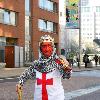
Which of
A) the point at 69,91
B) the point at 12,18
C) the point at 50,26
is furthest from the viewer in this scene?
the point at 50,26

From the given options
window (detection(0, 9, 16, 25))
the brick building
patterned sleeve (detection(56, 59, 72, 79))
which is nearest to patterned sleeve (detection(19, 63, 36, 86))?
patterned sleeve (detection(56, 59, 72, 79))

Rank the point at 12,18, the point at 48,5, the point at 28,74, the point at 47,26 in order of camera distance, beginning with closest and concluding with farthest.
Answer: the point at 28,74 < the point at 12,18 < the point at 47,26 < the point at 48,5

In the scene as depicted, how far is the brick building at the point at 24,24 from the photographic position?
→ 172ft

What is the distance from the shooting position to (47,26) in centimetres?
6731

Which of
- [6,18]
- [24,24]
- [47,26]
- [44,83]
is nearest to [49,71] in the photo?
Answer: [44,83]

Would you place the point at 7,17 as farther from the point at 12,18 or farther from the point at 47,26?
the point at 47,26

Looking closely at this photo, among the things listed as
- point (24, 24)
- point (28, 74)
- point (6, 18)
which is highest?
point (6, 18)

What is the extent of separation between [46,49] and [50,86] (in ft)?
1.50

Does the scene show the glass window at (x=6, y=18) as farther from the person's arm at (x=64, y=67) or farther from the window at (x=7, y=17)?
the person's arm at (x=64, y=67)

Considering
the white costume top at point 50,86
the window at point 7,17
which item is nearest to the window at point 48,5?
the window at point 7,17

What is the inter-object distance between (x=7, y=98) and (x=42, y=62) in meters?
9.14

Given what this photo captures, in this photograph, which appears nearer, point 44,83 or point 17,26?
point 44,83

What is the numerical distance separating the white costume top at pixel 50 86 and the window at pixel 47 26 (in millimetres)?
58843

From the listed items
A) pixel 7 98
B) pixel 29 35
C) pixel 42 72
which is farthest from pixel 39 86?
pixel 29 35
